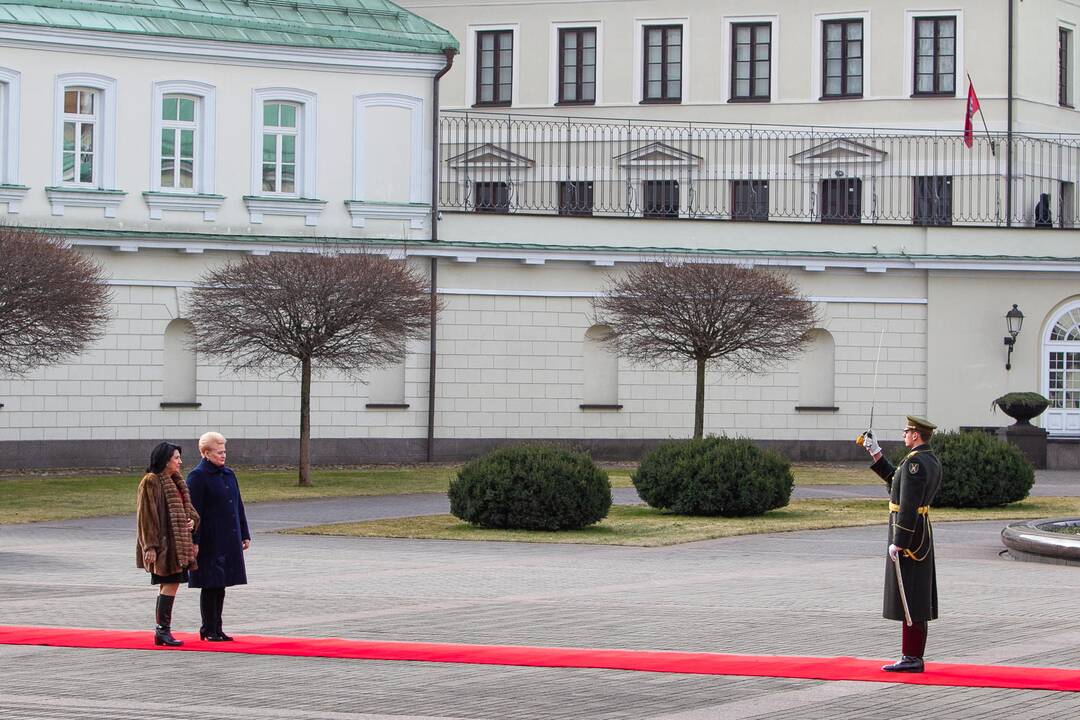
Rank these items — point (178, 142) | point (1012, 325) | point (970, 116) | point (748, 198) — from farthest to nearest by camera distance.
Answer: point (748, 198)
point (970, 116)
point (1012, 325)
point (178, 142)

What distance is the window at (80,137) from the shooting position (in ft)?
120

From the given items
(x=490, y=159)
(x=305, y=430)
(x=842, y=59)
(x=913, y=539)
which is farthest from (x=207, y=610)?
(x=842, y=59)

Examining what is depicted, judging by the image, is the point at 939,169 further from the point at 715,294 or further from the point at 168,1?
the point at 168,1

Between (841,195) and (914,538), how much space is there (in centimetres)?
3686

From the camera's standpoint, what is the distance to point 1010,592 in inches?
658

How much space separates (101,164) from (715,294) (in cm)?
1249

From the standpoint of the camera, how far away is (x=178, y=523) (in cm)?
1333

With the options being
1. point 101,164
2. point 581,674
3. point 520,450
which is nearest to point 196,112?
point 101,164

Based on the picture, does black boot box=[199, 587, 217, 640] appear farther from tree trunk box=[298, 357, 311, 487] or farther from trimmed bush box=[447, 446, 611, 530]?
tree trunk box=[298, 357, 311, 487]

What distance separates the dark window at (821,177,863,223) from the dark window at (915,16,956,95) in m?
2.94

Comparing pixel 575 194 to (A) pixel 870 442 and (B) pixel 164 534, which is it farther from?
(A) pixel 870 442

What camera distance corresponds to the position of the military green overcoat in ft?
39.9

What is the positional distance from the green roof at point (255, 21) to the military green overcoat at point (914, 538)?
27.4 m

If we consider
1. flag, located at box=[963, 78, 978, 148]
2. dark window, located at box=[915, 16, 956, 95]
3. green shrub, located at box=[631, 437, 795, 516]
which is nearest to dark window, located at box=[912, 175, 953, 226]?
flag, located at box=[963, 78, 978, 148]
